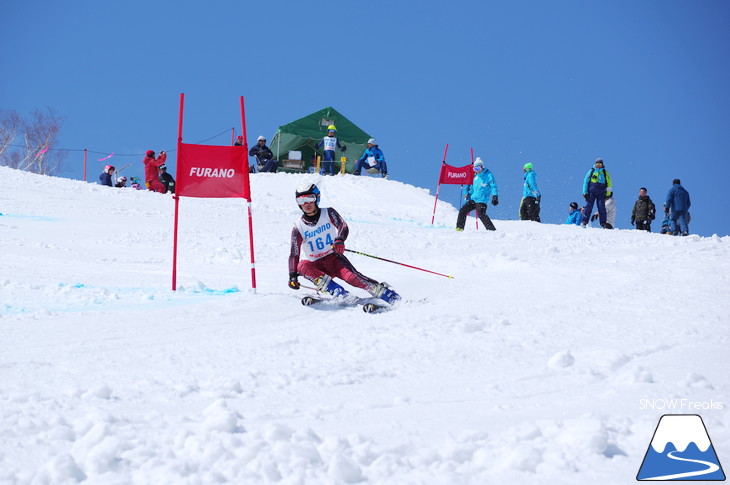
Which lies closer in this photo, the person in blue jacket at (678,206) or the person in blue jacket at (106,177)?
the person in blue jacket at (678,206)

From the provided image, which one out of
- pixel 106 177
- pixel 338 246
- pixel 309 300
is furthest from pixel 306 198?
pixel 106 177

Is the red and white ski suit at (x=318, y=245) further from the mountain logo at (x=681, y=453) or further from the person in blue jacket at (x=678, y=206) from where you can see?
the person in blue jacket at (x=678, y=206)

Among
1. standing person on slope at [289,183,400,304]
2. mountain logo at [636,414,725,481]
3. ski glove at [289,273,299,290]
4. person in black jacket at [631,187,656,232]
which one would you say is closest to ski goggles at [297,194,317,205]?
standing person on slope at [289,183,400,304]

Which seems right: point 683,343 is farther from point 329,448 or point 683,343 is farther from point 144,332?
point 144,332

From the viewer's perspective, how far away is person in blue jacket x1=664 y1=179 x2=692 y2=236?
16531 millimetres

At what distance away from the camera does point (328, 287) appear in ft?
21.3

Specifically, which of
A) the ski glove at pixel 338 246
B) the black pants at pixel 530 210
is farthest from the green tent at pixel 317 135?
the ski glove at pixel 338 246

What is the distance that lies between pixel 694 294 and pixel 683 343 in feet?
6.59

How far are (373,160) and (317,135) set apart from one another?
180 inches

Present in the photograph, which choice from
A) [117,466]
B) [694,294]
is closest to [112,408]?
[117,466]

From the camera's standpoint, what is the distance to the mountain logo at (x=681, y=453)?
2.61 metres

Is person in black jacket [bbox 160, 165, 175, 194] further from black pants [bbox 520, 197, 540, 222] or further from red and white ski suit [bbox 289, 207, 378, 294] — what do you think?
red and white ski suit [bbox 289, 207, 378, 294]

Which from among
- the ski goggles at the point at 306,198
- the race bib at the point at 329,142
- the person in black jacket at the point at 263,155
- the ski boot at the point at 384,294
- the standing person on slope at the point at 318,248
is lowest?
the ski boot at the point at 384,294

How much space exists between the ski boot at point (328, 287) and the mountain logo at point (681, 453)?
3.92 metres
